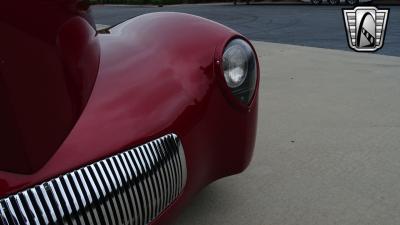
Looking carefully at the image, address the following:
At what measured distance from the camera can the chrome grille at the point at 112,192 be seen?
1095mm

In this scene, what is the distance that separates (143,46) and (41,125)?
0.71m

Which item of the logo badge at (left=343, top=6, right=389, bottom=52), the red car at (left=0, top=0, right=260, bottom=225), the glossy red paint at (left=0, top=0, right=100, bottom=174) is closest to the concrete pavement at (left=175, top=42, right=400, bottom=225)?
the red car at (left=0, top=0, right=260, bottom=225)

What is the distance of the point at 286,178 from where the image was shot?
8.45 ft

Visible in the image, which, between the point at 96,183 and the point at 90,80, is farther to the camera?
the point at 90,80

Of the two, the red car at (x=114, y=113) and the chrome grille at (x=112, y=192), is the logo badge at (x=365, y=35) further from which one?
the chrome grille at (x=112, y=192)

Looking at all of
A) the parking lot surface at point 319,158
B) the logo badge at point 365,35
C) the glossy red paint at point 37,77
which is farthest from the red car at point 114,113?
the logo badge at point 365,35

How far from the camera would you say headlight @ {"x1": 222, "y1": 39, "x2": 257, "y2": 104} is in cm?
182

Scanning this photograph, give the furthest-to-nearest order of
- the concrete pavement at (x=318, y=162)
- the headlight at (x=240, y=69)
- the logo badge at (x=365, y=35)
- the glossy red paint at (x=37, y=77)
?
the logo badge at (x=365, y=35) → the concrete pavement at (x=318, y=162) → the headlight at (x=240, y=69) → the glossy red paint at (x=37, y=77)

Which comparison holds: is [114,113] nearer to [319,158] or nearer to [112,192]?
[112,192]

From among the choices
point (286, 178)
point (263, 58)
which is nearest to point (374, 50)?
point (263, 58)

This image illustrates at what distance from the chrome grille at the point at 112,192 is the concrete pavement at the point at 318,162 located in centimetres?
73

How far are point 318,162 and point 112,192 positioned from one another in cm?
178

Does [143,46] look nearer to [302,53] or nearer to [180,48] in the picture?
[180,48]

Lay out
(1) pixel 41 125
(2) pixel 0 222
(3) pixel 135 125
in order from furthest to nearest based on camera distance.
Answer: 1. (3) pixel 135 125
2. (1) pixel 41 125
3. (2) pixel 0 222
